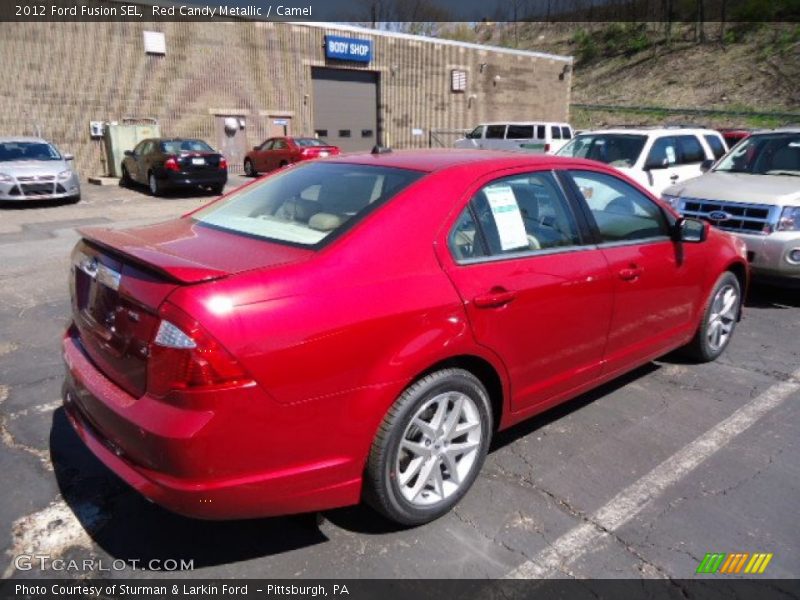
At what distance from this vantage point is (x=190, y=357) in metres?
2.09

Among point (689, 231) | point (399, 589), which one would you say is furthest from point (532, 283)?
point (689, 231)

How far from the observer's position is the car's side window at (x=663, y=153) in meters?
9.69

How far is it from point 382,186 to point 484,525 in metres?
1.63

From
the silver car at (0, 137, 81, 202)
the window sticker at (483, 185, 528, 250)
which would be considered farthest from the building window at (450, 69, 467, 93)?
the window sticker at (483, 185, 528, 250)

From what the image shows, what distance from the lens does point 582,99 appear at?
51.2 metres

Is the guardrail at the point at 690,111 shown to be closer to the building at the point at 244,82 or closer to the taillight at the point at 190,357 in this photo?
the building at the point at 244,82

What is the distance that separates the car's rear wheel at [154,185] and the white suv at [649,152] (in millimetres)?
10695

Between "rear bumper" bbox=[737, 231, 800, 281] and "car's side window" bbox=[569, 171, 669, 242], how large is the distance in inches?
106

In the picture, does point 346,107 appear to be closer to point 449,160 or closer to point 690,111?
point 449,160

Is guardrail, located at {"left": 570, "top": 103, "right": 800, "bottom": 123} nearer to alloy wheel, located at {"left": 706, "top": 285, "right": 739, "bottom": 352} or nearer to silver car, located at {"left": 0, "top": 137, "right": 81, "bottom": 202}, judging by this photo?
alloy wheel, located at {"left": 706, "top": 285, "right": 739, "bottom": 352}

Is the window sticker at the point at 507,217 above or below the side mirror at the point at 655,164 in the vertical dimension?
below

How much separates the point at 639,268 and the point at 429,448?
1784mm

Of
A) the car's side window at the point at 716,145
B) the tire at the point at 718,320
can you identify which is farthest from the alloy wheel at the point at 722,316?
the car's side window at the point at 716,145

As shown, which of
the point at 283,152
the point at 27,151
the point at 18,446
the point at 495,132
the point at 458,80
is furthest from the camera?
A: the point at 458,80
